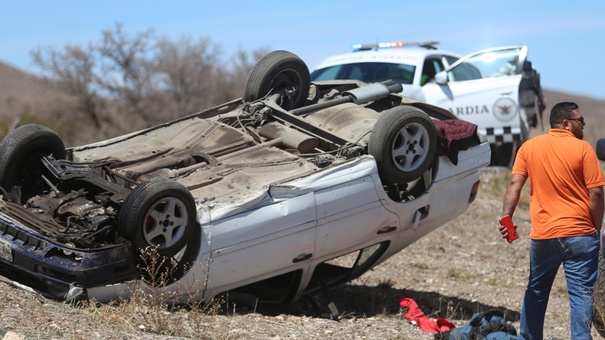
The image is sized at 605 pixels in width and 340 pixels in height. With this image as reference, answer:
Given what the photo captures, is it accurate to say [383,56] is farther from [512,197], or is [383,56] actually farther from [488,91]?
[512,197]

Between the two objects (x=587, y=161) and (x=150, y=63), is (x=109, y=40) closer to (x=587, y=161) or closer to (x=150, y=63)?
(x=150, y=63)

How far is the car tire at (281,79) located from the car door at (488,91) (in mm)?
4891

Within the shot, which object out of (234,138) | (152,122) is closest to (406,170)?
(234,138)

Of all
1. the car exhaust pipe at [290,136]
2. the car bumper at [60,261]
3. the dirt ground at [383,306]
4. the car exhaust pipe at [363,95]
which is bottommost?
the dirt ground at [383,306]

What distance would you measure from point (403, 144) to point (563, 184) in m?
1.83

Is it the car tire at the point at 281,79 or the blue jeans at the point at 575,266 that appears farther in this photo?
the car tire at the point at 281,79

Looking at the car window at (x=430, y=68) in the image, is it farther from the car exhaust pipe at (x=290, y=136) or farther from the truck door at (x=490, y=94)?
the car exhaust pipe at (x=290, y=136)

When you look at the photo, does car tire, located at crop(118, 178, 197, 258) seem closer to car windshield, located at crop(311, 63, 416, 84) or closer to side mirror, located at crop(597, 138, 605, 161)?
side mirror, located at crop(597, 138, 605, 161)

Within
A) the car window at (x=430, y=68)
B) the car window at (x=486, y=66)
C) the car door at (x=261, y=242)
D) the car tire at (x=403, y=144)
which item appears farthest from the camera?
the car window at (x=430, y=68)

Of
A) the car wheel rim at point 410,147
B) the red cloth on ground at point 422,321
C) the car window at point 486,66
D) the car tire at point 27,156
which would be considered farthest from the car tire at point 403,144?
the car window at point 486,66

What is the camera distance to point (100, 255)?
6.54 meters

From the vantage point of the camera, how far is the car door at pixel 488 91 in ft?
44.4

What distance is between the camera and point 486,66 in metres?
14.1

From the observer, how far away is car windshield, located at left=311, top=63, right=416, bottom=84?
13.7 m
